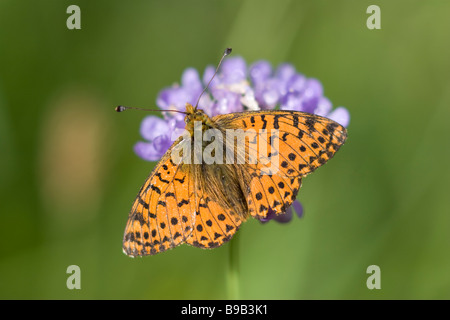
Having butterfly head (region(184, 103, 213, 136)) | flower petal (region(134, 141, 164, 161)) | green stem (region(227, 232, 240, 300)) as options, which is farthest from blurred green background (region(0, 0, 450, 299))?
butterfly head (region(184, 103, 213, 136))

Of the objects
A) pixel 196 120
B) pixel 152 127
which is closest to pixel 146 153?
pixel 152 127

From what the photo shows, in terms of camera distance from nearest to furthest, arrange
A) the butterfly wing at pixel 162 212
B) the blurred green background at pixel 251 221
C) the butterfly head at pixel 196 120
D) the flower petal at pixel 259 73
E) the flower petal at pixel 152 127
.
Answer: the butterfly wing at pixel 162 212 < the butterfly head at pixel 196 120 < the flower petal at pixel 152 127 < the flower petal at pixel 259 73 < the blurred green background at pixel 251 221

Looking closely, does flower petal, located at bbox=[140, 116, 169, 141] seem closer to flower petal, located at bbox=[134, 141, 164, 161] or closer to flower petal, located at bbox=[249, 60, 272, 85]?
flower petal, located at bbox=[134, 141, 164, 161]

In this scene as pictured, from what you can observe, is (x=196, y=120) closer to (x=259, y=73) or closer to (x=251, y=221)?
(x=259, y=73)

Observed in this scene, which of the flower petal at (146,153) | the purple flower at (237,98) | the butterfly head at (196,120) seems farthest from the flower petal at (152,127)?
the butterfly head at (196,120)

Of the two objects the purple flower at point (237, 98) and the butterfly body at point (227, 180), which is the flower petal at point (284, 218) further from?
the butterfly body at point (227, 180)
